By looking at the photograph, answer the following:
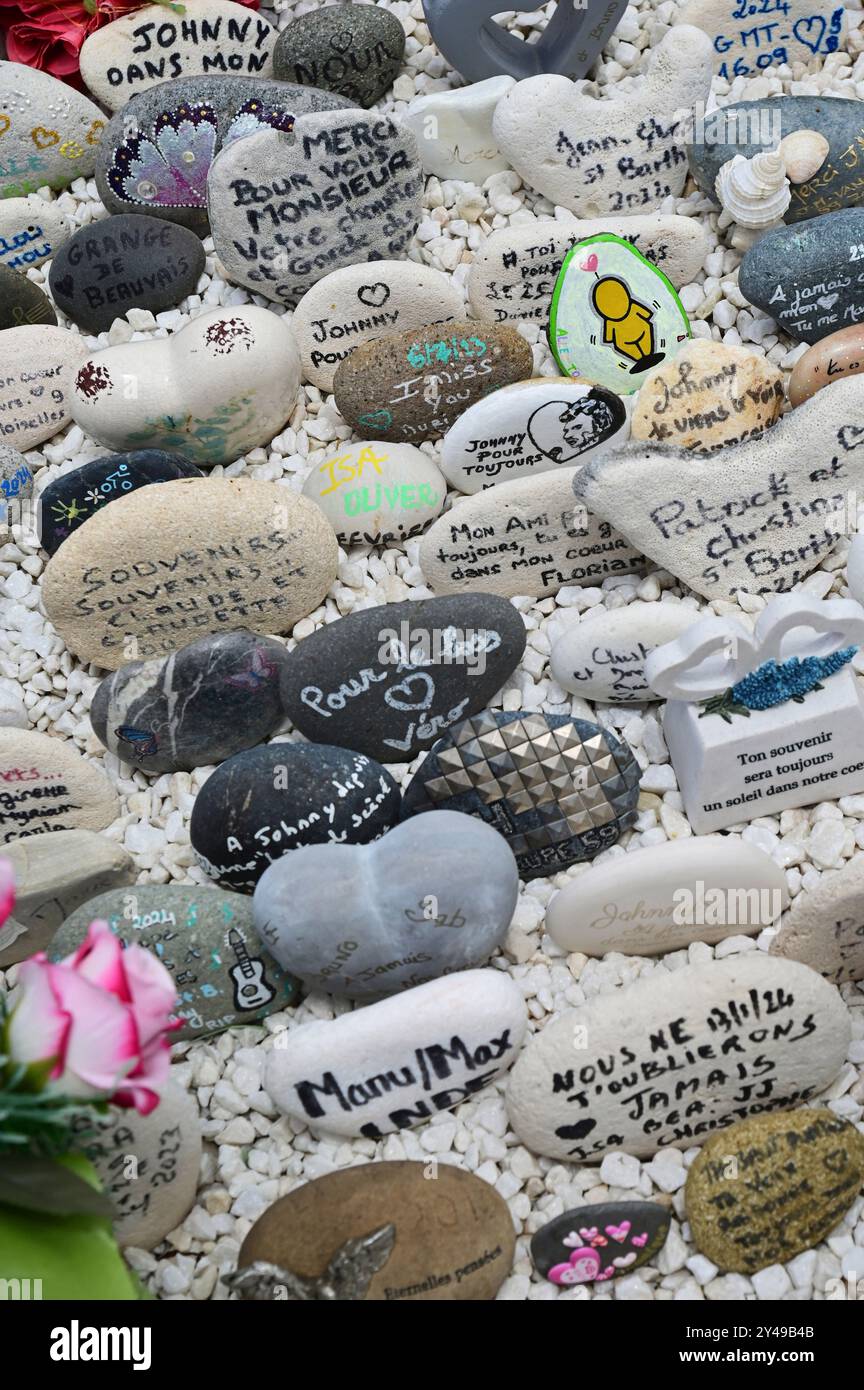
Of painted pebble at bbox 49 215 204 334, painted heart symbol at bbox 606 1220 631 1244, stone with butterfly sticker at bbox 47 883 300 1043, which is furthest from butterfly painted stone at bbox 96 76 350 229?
painted heart symbol at bbox 606 1220 631 1244

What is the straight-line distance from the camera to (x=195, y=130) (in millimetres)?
2203

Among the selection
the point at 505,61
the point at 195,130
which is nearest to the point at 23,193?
the point at 195,130

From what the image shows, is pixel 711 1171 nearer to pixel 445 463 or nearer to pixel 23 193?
pixel 445 463

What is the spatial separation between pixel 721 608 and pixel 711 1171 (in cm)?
70

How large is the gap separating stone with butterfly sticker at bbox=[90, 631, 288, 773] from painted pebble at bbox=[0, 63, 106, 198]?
0.95 m

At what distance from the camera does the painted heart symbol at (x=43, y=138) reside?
2312 mm

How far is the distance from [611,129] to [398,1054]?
1.34 m

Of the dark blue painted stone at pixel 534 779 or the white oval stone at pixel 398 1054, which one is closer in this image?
the white oval stone at pixel 398 1054

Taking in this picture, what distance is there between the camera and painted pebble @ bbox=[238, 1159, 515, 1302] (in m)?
1.43

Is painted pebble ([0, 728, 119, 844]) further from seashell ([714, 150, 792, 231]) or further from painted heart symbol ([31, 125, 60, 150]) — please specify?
seashell ([714, 150, 792, 231])

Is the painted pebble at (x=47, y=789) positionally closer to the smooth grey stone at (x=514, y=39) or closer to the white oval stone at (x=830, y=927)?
the white oval stone at (x=830, y=927)

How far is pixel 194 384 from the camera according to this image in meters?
2.00

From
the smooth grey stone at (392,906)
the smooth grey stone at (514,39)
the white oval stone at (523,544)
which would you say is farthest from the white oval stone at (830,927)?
the smooth grey stone at (514,39)

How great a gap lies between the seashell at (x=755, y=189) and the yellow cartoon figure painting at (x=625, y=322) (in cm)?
21
